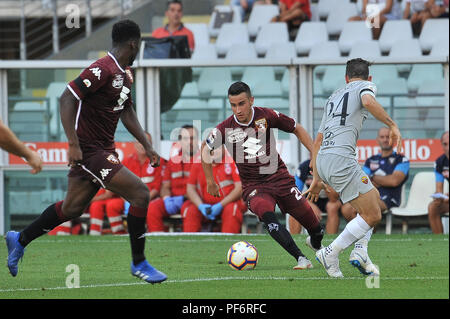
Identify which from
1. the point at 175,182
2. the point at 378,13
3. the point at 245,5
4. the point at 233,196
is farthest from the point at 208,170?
the point at 245,5

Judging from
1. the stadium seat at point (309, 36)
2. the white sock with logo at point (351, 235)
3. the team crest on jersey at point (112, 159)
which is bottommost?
the white sock with logo at point (351, 235)

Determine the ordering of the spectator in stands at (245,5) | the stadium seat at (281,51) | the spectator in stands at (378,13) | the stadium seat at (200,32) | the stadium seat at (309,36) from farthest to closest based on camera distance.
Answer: the spectator in stands at (245,5) < the stadium seat at (200,32) < the spectator in stands at (378,13) < the stadium seat at (309,36) < the stadium seat at (281,51)

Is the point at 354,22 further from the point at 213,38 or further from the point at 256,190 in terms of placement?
the point at 256,190

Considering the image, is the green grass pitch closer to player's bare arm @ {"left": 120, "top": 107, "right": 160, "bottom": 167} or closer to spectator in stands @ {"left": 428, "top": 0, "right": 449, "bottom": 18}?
player's bare arm @ {"left": 120, "top": 107, "right": 160, "bottom": 167}

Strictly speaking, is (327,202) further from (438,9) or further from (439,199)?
(438,9)

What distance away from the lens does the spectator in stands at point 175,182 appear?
46.3ft

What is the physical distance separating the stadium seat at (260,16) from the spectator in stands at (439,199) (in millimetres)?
5199

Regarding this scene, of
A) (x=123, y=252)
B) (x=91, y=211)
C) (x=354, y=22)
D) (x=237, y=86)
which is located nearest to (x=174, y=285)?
(x=237, y=86)

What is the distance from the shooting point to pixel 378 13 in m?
17.1

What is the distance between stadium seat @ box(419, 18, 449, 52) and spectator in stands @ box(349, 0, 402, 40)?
0.81 m

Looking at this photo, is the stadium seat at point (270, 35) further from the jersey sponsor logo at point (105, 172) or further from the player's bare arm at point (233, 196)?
the jersey sponsor logo at point (105, 172)

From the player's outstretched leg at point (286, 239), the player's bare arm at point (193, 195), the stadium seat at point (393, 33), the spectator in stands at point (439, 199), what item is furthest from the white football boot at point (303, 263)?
the stadium seat at point (393, 33)

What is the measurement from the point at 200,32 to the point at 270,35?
1622 millimetres

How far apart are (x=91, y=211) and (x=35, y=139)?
1.87 metres
